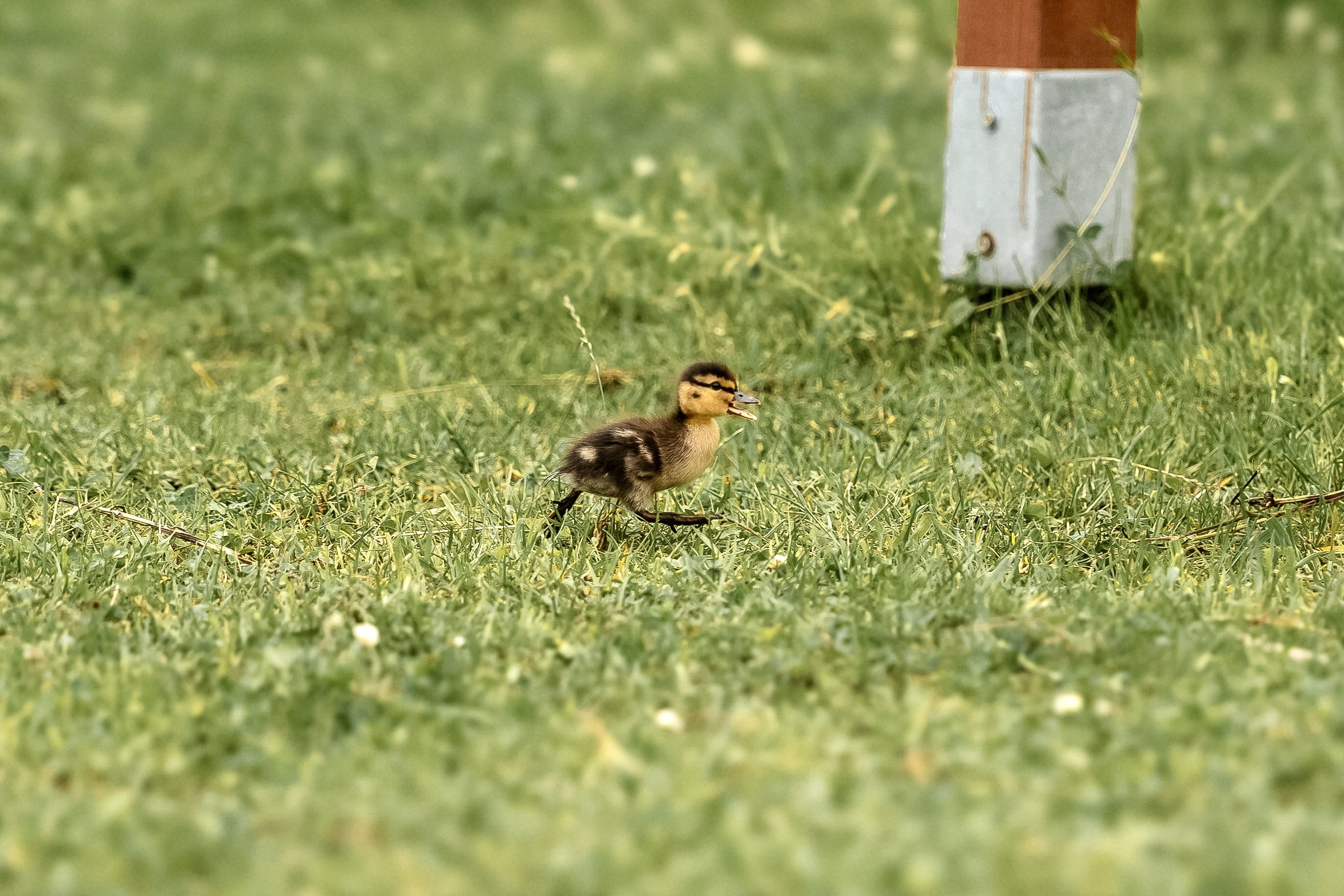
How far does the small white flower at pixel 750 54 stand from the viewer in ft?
45.6

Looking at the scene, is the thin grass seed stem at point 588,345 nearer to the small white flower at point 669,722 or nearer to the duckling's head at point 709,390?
the duckling's head at point 709,390

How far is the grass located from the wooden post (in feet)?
0.76

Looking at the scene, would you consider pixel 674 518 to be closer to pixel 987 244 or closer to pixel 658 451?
pixel 658 451

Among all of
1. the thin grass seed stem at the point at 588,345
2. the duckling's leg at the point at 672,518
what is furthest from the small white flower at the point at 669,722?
the thin grass seed stem at the point at 588,345

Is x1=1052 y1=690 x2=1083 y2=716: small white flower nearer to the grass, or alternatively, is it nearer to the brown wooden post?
the grass

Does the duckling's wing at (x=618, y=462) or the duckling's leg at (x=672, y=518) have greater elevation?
the duckling's wing at (x=618, y=462)

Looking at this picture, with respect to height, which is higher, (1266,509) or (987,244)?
(987,244)

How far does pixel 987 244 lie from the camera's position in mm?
6594

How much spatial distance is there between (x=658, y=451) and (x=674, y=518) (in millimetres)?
196

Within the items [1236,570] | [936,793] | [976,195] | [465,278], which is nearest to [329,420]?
[465,278]

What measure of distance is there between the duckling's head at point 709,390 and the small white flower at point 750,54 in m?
9.23

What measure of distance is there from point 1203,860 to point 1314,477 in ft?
8.36

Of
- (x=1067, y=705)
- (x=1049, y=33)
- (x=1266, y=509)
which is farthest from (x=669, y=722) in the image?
(x=1049, y=33)

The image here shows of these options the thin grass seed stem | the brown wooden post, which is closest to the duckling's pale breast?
the thin grass seed stem
